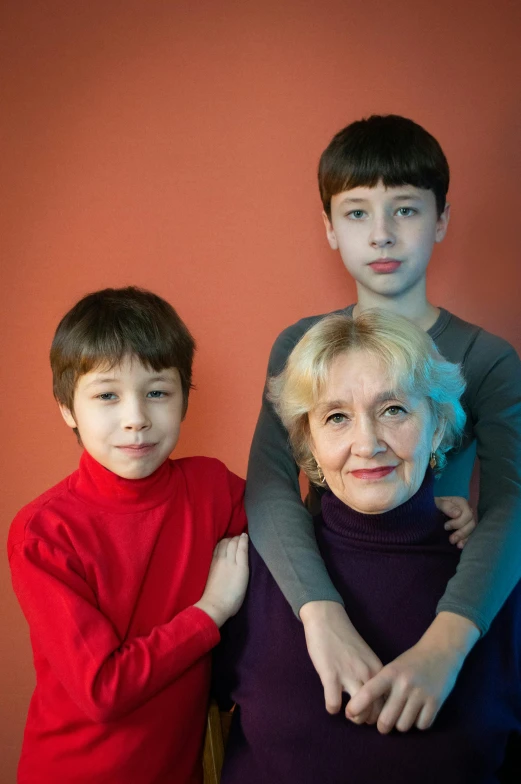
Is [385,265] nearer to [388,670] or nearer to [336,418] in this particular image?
[336,418]

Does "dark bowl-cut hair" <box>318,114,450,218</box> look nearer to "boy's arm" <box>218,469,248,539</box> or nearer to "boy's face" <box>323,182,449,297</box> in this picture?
"boy's face" <box>323,182,449,297</box>

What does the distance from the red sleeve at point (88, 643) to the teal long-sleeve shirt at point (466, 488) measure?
0.24 meters

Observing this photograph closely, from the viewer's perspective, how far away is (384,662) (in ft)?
4.75

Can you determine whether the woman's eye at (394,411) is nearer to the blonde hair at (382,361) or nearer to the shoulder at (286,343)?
the blonde hair at (382,361)

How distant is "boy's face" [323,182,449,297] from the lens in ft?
5.96

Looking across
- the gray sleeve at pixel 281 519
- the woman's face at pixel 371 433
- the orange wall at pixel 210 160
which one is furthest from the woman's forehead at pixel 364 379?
the orange wall at pixel 210 160

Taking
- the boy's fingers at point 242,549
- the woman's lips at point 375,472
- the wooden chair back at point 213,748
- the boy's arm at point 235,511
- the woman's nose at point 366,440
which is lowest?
the wooden chair back at point 213,748

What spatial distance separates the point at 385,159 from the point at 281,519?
0.87 meters

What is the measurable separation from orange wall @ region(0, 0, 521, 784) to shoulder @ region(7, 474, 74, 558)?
0.79 meters

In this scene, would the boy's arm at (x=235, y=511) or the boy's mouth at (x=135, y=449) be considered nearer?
the boy's mouth at (x=135, y=449)

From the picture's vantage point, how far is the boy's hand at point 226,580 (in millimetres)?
1521

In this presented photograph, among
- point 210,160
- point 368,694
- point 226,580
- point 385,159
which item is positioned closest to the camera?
point 368,694

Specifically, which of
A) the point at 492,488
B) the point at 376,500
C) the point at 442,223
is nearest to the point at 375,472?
the point at 376,500

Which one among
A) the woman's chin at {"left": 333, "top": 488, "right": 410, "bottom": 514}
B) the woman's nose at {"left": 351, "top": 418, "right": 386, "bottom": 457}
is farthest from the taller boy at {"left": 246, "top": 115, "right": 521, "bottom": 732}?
the woman's nose at {"left": 351, "top": 418, "right": 386, "bottom": 457}
